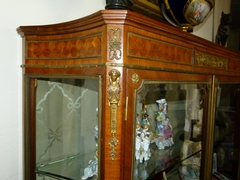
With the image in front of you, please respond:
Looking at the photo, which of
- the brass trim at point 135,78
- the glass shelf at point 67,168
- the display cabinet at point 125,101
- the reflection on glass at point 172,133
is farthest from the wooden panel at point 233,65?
the glass shelf at point 67,168

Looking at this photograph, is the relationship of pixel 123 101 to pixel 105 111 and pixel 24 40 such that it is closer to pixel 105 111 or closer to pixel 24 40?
pixel 105 111

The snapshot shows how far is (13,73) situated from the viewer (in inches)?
29.0

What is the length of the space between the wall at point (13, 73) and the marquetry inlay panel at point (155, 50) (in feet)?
1.46

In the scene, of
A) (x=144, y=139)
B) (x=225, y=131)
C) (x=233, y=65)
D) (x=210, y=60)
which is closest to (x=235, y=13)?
(x=233, y=65)

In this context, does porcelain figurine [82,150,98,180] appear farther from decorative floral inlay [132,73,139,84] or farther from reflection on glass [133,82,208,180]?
decorative floral inlay [132,73,139,84]

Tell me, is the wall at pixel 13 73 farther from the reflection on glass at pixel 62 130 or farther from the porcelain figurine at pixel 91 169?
the porcelain figurine at pixel 91 169

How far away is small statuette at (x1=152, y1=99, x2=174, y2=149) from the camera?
88 cm

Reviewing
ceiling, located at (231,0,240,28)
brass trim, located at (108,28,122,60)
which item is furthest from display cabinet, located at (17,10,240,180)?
ceiling, located at (231,0,240,28)

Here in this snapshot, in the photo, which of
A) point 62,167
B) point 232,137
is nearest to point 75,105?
point 62,167

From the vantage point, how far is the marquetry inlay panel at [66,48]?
20.4 inches

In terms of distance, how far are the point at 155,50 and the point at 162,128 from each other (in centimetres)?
45

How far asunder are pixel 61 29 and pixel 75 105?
296 millimetres

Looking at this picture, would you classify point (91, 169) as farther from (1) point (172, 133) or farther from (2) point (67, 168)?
(1) point (172, 133)

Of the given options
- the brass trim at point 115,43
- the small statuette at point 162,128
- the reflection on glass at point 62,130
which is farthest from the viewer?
the small statuette at point 162,128
